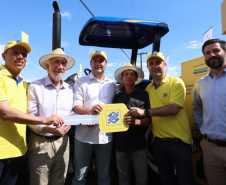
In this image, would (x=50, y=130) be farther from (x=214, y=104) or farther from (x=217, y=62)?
(x=217, y=62)

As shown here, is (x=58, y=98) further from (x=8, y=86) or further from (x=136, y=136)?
(x=136, y=136)

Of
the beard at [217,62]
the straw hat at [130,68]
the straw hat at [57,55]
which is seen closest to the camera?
the beard at [217,62]

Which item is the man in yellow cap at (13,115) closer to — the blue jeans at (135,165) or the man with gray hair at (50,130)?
the man with gray hair at (50,130)

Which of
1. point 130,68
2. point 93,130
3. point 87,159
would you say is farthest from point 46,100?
point 130,68

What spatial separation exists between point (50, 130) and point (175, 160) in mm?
1477

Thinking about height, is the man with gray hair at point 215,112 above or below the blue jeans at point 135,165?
above

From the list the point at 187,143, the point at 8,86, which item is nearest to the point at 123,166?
the point at 187,143

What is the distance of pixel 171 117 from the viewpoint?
2082 millimetres

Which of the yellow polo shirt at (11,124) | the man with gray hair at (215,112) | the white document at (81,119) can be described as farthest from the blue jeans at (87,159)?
the man with gray hair at (215,112)

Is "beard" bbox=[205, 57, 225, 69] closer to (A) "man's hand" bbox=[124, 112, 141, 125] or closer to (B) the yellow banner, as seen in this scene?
(A) "man's hand" bbox=[124, 112, 141, 125]

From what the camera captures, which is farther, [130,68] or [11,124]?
[130,68]

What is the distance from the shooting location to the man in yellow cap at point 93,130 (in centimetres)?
214

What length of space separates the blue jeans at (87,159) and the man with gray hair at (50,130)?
15 centimetres

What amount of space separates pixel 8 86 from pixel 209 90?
2165 mm
